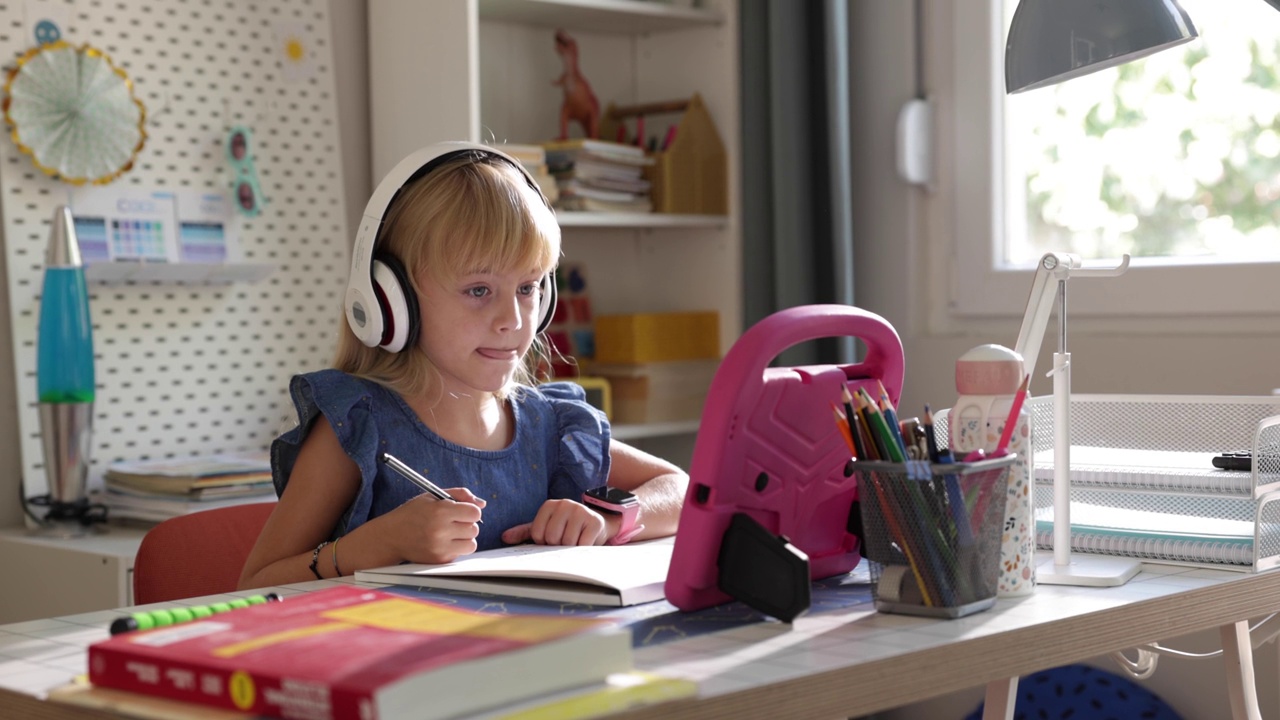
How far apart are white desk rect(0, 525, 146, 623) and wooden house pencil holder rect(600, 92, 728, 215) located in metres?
1.19

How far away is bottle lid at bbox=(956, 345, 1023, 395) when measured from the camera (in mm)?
1070

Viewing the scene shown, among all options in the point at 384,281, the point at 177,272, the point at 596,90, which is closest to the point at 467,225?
the point at 384,281

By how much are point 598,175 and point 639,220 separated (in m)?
0.12

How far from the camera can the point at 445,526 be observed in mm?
1183

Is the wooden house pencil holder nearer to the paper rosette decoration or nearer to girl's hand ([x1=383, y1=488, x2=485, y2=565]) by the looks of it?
the paper rosette decoration

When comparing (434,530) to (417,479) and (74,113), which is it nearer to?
(417,479)

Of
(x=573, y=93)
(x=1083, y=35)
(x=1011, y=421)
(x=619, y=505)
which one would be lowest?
(x=619, y=505)

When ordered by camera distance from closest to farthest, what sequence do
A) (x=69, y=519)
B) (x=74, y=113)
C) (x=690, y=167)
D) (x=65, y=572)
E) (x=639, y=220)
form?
(x=65, y=572) → (x=69, y=519) → (x=74, y=113) → (x=639, y=220) → (x=690, y=167)

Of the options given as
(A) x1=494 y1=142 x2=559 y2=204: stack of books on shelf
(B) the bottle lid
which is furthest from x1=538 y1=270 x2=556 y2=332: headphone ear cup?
(A) x1=494 y1=142 x2=559 y2=204: stack of books on shelf

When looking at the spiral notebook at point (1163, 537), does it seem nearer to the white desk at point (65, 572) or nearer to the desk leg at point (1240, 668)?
the desk leg at point (1240, 668)

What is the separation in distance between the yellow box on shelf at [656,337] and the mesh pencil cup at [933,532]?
1.67 metres

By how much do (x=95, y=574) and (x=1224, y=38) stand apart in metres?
1.89

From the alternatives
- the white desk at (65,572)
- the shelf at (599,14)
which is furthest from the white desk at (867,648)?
the shelf at (599,14)

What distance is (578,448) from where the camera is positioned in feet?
5.29
